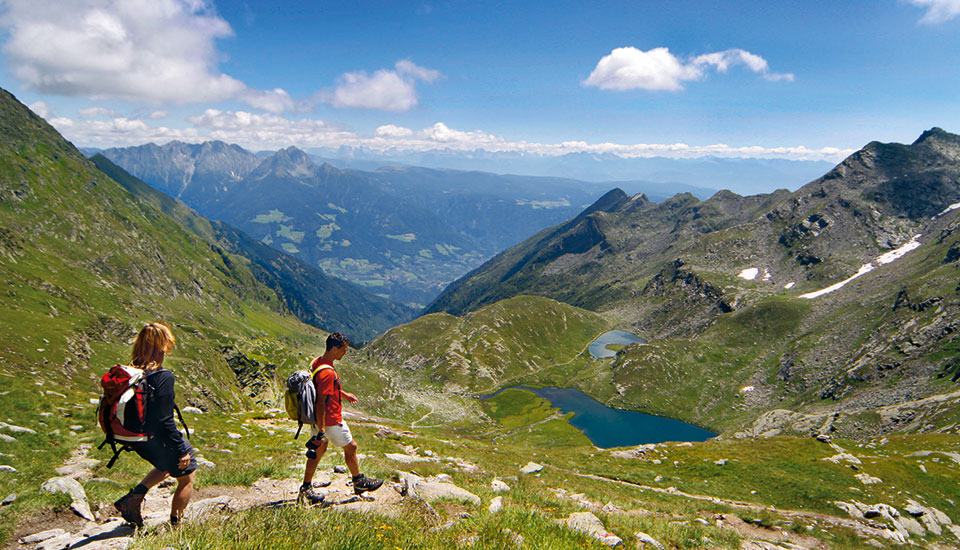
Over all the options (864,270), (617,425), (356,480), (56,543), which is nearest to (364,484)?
(356,480)

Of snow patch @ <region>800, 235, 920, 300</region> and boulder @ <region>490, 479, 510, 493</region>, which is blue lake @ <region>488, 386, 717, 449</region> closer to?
snow patch @ <region>800, 235, 920, 300</region>

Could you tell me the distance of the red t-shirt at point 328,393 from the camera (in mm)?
11477

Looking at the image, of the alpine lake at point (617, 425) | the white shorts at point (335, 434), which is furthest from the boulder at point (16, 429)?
the alpine lake at point (617, 425)

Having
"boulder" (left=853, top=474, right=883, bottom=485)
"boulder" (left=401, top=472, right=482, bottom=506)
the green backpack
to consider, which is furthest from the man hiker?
"boulder" (left=853, top=474, right=883, bottom=485)

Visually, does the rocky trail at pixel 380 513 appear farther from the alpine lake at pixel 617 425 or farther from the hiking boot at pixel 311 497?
the alpine lake at pixel 617 425

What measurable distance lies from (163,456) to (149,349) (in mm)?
2382

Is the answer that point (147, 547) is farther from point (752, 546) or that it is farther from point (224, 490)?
point (752, 546)

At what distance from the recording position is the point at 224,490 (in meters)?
13.1

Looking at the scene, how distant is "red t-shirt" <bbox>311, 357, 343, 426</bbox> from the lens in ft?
37.7

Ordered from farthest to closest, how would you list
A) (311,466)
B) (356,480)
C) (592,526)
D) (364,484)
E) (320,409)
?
(592,526) < (356,480) < (364,484) < (320,409) < (311,466)

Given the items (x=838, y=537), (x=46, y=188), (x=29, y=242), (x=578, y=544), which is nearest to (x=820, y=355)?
(x=838, y=537)

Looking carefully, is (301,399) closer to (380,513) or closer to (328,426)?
(328,426)

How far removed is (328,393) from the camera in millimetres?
11562

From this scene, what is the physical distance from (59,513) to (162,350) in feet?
15.3
